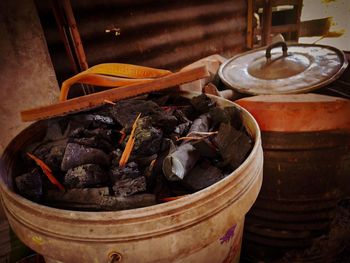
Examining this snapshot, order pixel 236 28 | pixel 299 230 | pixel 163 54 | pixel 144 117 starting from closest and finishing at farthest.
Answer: pixel 144 117 < pixel 299 230 < pixel 163 54 < pixel 236 28

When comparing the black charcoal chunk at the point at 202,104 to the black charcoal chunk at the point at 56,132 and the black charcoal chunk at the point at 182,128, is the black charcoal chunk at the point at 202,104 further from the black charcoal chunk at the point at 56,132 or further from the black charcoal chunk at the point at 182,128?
the black charcoal chunk at the point at 56,132

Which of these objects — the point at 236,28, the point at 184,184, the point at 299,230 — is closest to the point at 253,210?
the point at 299,230

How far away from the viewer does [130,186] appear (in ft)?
3.75

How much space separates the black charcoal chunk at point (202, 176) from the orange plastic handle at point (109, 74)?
822 mm

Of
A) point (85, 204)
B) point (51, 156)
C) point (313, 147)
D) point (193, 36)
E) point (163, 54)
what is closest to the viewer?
point (85, 204)

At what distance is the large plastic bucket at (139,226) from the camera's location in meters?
0.94

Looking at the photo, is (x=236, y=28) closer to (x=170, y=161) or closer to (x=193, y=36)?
(x=193, y=36)

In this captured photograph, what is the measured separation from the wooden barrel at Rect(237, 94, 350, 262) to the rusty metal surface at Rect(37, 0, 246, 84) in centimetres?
199

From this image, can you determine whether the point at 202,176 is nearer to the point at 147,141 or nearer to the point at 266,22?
the point at 147,141

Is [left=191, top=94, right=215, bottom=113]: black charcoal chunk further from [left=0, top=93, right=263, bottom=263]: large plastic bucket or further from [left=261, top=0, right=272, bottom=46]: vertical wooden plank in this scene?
[left=261, top=0, right=272, bottom=46]: vertical wooden plank

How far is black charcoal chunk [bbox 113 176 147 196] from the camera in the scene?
1.12 m

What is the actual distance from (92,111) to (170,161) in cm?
90

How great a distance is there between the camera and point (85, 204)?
1.13m

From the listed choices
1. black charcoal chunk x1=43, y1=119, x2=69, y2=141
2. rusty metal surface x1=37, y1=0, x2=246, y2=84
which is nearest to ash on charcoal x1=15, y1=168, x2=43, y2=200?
black charcoal chunk x1=43, y1=119, x2=69, y2=141
